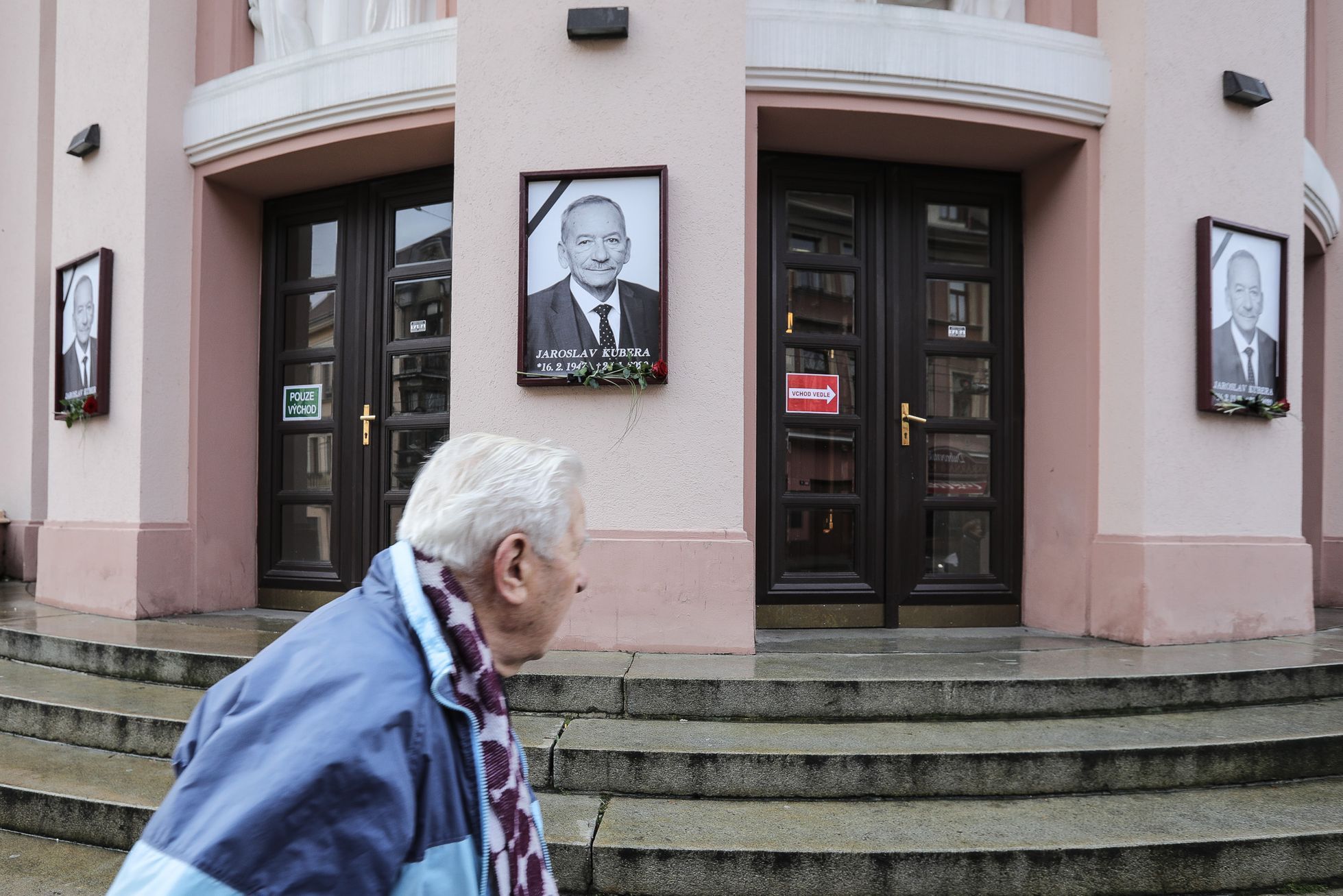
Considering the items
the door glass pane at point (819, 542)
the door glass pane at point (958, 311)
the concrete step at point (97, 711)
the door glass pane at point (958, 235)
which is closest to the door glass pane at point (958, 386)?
the door glass pane at point (958, 311)

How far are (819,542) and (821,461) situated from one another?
0.53 meters

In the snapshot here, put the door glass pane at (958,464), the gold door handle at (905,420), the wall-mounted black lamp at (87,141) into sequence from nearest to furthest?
the gold door handle at (905,420) < the door glass pane at (958,464) < the wall-mounted black lamp at (87,141)

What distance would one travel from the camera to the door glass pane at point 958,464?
21.8ft

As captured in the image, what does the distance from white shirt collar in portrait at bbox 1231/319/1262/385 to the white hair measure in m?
6.06

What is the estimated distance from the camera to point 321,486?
7.29 metres

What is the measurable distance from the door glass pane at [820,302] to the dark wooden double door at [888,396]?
10mm

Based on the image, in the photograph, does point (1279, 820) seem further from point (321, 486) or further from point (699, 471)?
point (321, 486)

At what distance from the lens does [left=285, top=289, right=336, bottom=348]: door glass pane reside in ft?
24.0

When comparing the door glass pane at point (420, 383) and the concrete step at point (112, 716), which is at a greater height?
the door glass pane at point (420, 383)

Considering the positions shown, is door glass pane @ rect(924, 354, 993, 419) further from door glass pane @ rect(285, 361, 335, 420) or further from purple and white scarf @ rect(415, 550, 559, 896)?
purple and white scarf @ rect(415, 550, 559, 896)

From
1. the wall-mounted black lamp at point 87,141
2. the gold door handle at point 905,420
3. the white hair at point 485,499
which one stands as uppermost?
the wall-mounted black lamp at point 87,141

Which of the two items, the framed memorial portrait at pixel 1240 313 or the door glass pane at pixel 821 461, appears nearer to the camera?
the framed memorial portrait at pixel 1240 313

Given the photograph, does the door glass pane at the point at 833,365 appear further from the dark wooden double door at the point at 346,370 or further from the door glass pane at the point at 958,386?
the dark wooden double door at the point at 346,370

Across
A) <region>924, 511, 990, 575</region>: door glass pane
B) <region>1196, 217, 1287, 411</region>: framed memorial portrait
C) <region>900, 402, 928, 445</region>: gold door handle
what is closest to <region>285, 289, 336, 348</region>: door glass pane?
<region>900, 402, 928, 445</region>: gold door handle
